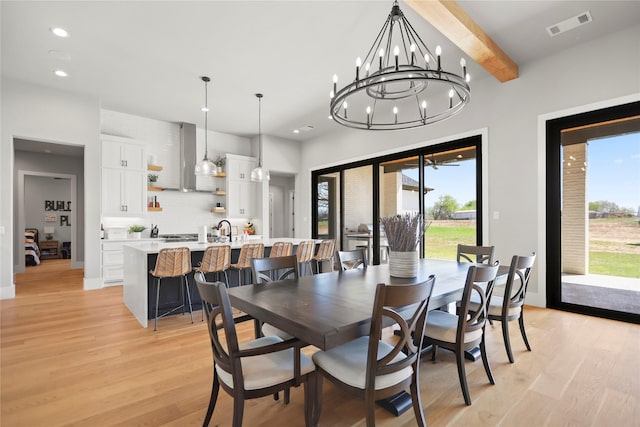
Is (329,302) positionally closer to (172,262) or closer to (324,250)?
(172,262)

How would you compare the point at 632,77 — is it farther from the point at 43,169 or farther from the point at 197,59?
the point at 43,169

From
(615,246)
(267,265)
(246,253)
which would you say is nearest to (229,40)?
(246,253)

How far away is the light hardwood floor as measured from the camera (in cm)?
182

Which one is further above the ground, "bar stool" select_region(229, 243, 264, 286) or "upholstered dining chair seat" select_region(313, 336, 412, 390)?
"bar stool" select_region(229, 243, 264, 286)

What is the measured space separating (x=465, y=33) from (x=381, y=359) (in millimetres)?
3166

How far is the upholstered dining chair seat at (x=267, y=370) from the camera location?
1459mm

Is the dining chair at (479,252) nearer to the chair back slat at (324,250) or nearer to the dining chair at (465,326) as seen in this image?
the dining chair at (465,326)

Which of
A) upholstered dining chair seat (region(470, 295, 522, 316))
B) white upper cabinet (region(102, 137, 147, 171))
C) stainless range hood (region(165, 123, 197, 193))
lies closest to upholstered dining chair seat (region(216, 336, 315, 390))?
upholstered dining chair seat (region(470, 295, 522, 316))

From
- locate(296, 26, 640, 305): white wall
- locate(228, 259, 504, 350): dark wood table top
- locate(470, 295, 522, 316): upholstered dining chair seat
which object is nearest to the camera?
locate(228, 259, 504, 350): dark wood table top

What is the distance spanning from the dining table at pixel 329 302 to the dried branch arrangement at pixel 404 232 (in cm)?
24

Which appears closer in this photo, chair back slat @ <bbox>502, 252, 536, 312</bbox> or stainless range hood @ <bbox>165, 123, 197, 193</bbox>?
chair back slat @ <bbox>502, 252, 536, 312</bbox>

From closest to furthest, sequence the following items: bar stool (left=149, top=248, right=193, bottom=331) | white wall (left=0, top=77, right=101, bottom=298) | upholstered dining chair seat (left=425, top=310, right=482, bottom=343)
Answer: upholstered dining chair seat (left=425, top=310, right=482, bottom=343), bar stool (left=149, top=248, right=193, bottom=331), white wall (left=0, top=77, right=101, bottom=298)

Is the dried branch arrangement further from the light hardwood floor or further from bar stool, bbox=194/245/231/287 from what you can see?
bar stool, bbox=194/245/231/287

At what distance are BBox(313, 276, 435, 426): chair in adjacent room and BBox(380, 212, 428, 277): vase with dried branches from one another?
2.40 ft
